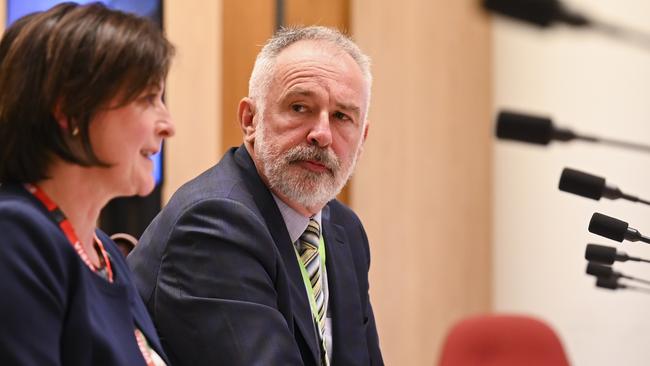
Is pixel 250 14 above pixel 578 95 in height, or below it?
above

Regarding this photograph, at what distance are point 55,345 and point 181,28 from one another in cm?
238

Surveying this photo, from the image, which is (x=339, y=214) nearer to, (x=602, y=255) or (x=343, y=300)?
(x=343, y=300)

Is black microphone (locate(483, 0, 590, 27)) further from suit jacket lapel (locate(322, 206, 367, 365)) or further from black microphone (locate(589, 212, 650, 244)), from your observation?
suit jacket lapel (locate(322, 206, 367, 365))

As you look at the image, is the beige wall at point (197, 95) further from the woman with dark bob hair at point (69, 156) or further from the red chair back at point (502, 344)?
the woman with dark bob hair at point (69, 156)

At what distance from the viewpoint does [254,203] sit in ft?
6.50

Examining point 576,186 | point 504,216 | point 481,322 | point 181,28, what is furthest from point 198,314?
point 504,216

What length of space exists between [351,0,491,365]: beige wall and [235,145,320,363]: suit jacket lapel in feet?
7.35

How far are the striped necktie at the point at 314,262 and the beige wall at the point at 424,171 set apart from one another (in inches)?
84.6

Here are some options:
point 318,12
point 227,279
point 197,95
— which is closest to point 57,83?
point 227,279

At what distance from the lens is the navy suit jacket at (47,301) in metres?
1.29

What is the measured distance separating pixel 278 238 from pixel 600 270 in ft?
2.10

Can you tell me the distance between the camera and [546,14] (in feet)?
2.50

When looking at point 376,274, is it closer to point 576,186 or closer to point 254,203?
point 254,203

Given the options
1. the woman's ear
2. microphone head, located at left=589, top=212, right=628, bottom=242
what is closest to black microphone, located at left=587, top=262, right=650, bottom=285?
microphone head, located at left=589, top=212, right=628, bottom=242
